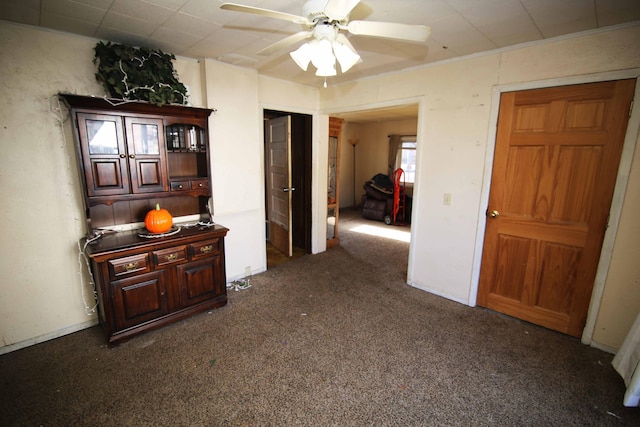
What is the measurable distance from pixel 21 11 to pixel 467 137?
364 centimetres

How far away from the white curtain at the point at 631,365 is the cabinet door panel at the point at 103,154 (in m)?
3.82

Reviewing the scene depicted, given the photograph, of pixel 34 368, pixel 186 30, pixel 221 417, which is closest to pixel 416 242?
pixel 221 417

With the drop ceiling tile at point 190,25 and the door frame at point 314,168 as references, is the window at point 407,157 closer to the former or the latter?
the door frame at point 314,168

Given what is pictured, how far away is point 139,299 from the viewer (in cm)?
238

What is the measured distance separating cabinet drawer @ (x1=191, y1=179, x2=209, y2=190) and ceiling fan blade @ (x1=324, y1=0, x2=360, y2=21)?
196 cm

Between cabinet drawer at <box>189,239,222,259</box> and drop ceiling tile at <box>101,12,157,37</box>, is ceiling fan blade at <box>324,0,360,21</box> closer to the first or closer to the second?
drop ceiling tile at <box>101,12,157,37</box>

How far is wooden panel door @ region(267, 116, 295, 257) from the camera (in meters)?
4.03

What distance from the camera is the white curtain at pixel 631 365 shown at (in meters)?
1.76

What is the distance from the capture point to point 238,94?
3.20 m

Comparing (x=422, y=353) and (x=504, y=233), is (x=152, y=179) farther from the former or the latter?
(x=504, y=233)

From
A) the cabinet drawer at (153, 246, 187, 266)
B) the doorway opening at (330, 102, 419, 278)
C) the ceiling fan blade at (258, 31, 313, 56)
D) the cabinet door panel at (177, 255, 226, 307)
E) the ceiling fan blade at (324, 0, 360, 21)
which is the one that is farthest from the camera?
the doorway opening at (330, 102, 419, 278)

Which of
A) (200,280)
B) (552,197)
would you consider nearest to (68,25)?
(200,280)

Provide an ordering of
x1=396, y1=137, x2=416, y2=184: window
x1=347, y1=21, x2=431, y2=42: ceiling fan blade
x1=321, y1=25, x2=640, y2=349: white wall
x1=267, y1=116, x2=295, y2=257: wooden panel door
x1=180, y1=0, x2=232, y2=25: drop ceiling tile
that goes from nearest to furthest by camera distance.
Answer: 1. x1=347, y1=21, x2=431, y2=42: ceiling fan blade
2. x1=180, y1=0, x2=232, y2=25: drop ceiling tile
3. x1=321, y1=25, x2=640, y2=349: white wall
4. x1=267, y1=116, x2=295, y2=257: wooden panel door
5. x1=396, y1=137, x2=416, y2=184: window

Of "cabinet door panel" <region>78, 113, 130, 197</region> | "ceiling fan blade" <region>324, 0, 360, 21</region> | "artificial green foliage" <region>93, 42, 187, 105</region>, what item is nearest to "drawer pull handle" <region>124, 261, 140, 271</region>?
"cabinet door panel" <region>78, 113, 130, 197</region>
